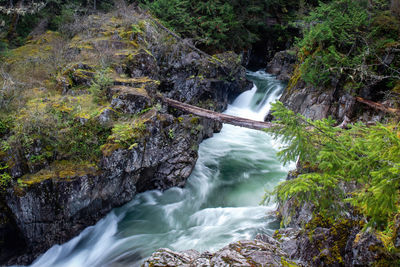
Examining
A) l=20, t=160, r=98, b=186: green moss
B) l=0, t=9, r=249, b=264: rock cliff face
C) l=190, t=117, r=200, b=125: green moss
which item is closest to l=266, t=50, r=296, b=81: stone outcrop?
l=0, t=9, r=249, b=264: rock cliff face

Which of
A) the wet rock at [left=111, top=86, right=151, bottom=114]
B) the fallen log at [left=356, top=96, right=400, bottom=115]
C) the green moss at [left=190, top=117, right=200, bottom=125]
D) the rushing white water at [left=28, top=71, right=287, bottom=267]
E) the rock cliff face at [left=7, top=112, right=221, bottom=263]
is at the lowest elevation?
the rushing white water at [left=28, top=71, right=287, bottom=267]

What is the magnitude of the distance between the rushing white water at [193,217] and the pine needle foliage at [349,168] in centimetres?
380

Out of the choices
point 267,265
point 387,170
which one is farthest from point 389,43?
point 267,265

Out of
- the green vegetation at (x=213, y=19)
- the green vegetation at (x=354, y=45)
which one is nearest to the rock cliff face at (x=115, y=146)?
the green vegetation at (x=213, y=19)

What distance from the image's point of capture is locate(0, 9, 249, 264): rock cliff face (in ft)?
19.2

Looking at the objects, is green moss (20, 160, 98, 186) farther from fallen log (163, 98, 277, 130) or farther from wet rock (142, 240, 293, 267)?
fallen log (163, 98, 277, 130)

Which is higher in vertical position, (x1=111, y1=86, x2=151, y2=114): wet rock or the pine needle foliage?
(x1=111, y1=86, x2=151, y2=114): wet rock

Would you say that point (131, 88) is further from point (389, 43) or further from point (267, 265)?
point (389, 43)

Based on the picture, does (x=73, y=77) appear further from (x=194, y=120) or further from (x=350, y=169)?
(x=350, y=169)

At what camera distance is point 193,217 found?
800 cm

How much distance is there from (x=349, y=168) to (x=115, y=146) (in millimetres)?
5998

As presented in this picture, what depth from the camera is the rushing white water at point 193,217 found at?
21.0ft

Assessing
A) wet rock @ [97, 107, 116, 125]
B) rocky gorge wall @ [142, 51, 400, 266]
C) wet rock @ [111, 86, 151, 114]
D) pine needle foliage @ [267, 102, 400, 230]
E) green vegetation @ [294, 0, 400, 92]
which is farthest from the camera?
→ green vegetation @ [294, 0, 400, 92]

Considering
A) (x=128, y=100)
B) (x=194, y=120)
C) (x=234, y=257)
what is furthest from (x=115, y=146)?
(x=234, y=257)
